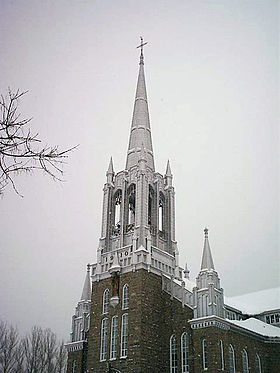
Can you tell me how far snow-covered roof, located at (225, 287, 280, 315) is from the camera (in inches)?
1954

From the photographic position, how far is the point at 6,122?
1039 cm

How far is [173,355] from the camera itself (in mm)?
36062

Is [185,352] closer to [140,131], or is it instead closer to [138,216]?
[138,216]

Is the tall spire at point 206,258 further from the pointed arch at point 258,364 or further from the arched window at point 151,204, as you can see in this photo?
the pointed arch at point 258,364

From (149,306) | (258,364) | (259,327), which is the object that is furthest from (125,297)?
(259,327)

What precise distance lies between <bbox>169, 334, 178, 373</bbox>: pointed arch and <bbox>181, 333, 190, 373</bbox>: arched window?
0.68 meters

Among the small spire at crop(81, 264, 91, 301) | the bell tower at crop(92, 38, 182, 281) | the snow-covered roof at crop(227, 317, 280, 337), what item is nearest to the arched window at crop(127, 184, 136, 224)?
the bell tower at crop(92, 38, 182, 281)

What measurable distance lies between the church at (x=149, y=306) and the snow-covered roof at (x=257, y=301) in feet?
11.5

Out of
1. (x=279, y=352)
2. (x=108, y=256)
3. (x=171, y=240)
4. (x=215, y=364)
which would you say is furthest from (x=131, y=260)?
(x=279, y=352)

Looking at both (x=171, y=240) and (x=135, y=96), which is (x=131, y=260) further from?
(x=135, y=96)

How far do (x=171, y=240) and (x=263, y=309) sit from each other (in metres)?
14.7

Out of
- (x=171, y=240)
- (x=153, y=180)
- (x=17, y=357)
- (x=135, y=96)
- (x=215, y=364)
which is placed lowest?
(x=215, y=364)

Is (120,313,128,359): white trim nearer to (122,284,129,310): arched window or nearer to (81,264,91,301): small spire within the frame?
(122,284,129,310): arched window

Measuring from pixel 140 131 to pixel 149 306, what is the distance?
18598 mm
